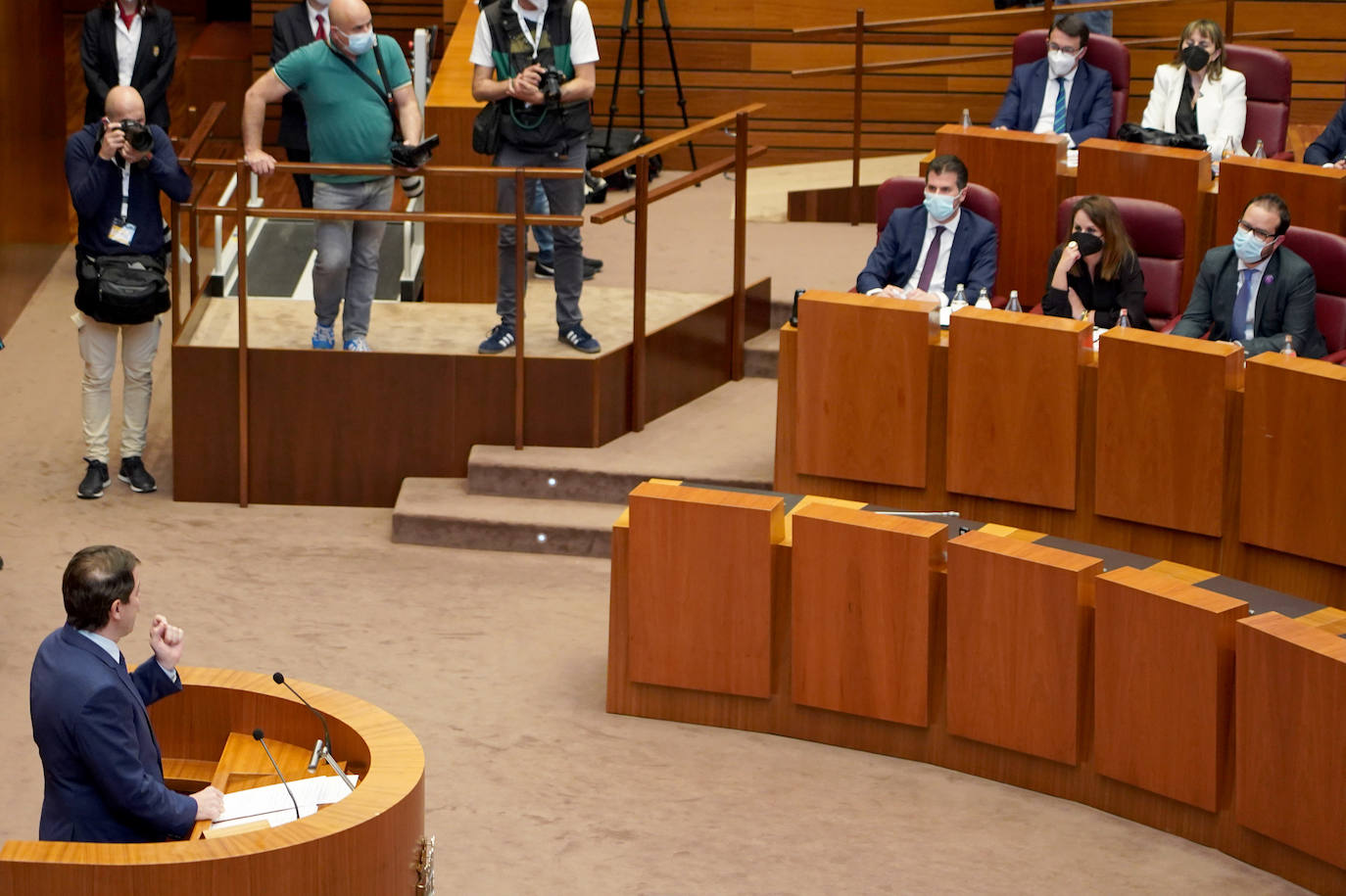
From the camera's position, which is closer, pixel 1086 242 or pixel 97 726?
pixel 97 726

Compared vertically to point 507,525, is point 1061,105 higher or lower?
higher

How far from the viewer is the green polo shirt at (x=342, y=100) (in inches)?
231

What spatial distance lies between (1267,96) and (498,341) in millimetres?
2916

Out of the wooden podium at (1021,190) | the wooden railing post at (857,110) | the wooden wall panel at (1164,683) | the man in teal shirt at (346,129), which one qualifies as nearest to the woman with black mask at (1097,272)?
the wooden podium at (1021,190)

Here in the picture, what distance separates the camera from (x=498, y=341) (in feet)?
19.9

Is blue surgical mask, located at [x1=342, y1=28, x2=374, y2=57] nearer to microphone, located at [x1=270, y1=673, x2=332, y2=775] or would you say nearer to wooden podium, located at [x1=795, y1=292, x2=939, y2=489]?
wooden podium, located at [x1=795, y1=292, x2=939, y2=489]

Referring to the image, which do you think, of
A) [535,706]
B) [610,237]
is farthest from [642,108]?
[535,706]

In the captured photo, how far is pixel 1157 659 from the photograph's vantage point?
4.12 m

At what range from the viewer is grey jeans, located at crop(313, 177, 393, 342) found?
5.96 metres

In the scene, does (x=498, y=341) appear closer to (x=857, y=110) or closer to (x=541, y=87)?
(x=541, y=87)

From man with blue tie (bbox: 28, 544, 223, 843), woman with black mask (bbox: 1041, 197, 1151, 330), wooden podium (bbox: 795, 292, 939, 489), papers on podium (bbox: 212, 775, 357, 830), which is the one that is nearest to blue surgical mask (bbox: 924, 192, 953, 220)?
woman with black mask (bbox: 1041, 197, 1151, 330)

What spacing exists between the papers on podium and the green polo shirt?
306cm

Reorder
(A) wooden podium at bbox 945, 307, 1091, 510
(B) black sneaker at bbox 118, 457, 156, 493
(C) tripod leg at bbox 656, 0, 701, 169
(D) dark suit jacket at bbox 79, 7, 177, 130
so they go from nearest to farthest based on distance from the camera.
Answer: (A) wooden podium at bbox 945, 307, 1091, 510 → (B) black sneaker at bbox 118, 457, 156, 493 → (D) dark suit jacket at bbox 79, 7, 177, 130 → (C) tripod leg at bbox 656, 0, 701, 169

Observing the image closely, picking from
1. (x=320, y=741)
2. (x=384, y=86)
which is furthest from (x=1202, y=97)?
(x=320, y=741)
